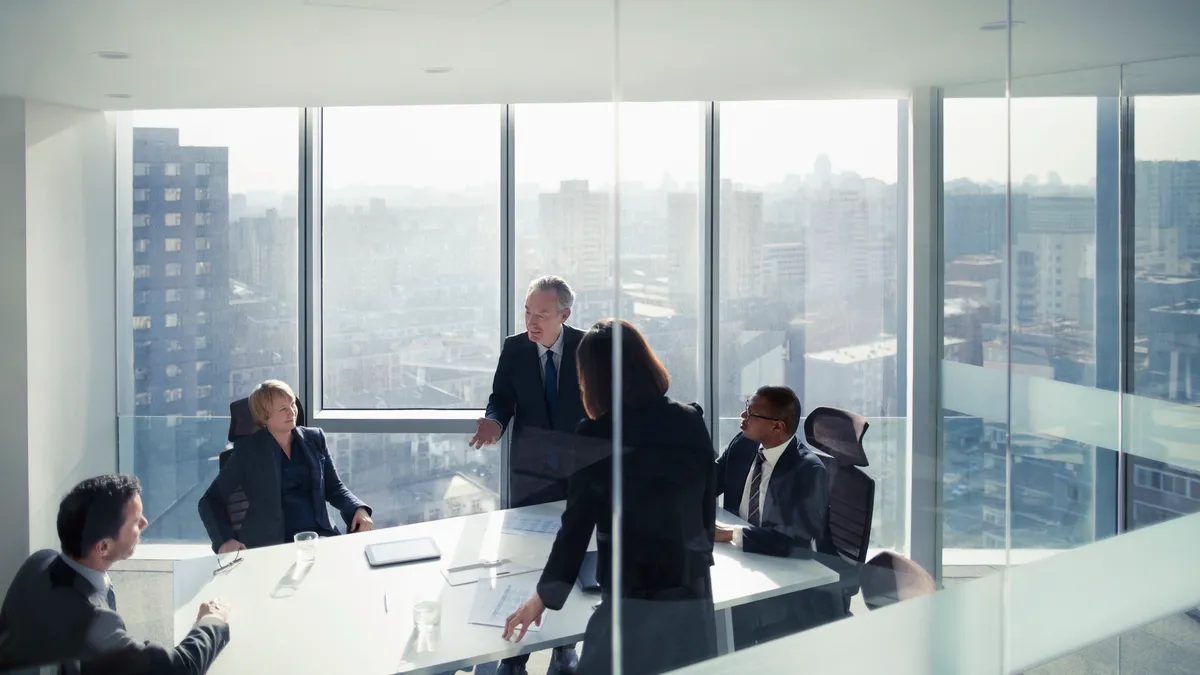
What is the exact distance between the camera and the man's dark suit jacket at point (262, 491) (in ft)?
7.70

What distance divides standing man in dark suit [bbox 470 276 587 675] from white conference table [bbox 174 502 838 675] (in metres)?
0.07

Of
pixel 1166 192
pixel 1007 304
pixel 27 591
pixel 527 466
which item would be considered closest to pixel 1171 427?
pixel 1166 192

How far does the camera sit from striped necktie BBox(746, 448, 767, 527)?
217cm

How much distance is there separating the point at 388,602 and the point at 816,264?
1.53 meters

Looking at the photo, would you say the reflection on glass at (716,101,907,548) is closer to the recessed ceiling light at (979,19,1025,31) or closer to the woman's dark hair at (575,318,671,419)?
the woman's dark hair at (575,318,671,419)

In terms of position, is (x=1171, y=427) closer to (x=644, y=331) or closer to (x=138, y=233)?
(x=644, y=331)

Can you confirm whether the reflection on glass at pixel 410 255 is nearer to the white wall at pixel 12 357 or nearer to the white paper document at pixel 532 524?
the white paper document at pixel 532 524

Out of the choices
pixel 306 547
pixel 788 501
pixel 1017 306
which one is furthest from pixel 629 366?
pixel 1017 306

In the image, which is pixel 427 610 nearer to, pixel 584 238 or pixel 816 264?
pixel 584 238

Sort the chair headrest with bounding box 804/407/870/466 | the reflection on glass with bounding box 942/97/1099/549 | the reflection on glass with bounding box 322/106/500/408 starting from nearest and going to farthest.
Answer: the chair headrest with bounding box 804/407/870/466
the reflection on glass with bounding box 322/106/500/408
the reflection on glass with bounding box 942/97/1099/549

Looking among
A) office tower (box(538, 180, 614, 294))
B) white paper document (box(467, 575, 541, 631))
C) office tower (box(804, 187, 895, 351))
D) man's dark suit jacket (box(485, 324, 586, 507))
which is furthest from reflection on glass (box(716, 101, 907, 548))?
white paper document (box(467, 575, 541, 631))

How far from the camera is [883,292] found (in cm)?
247

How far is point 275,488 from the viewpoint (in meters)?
3.03

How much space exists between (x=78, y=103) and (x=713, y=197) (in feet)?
4.46
